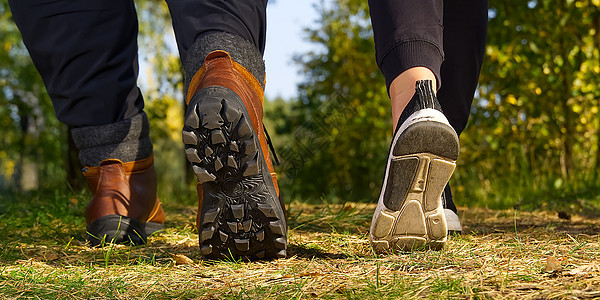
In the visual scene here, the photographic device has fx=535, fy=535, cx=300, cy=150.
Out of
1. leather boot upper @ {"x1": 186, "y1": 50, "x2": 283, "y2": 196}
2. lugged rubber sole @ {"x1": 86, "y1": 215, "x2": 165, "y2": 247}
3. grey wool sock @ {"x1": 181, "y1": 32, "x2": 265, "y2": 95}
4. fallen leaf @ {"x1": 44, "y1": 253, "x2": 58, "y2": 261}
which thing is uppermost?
grey wool sock @ {"x1": 181, "y1": 32, "x2": 265, "y2": 95}

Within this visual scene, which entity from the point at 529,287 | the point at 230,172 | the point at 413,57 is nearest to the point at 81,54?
the point at 230,172

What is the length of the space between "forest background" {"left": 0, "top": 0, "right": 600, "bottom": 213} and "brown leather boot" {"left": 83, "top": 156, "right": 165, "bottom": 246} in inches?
34.7

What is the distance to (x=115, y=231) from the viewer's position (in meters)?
1.67

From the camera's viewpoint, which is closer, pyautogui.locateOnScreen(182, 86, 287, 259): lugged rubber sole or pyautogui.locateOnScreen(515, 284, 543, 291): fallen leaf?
pyautogui.locateOnScreen(515, 284, 543, 291): fallen leaf

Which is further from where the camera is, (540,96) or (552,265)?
(540,96)

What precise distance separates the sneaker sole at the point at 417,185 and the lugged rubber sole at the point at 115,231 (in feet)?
2.70

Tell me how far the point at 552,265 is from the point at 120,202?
126cm

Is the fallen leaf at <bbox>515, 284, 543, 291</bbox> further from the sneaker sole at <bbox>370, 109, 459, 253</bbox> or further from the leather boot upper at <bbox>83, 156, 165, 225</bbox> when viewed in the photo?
the leather boot upper at <bbox>83, 156, 165, 225</bbox>

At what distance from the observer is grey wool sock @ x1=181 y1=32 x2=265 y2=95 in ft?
4.54

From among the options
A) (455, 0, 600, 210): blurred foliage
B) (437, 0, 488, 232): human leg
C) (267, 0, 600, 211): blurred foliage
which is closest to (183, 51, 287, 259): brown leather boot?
(437, 0, 488, 232): human leg

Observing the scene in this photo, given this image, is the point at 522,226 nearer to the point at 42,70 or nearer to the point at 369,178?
the point at 42,70

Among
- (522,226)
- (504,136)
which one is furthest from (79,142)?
(504,136)

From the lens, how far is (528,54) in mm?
3623

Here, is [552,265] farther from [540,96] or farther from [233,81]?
[540,96]
